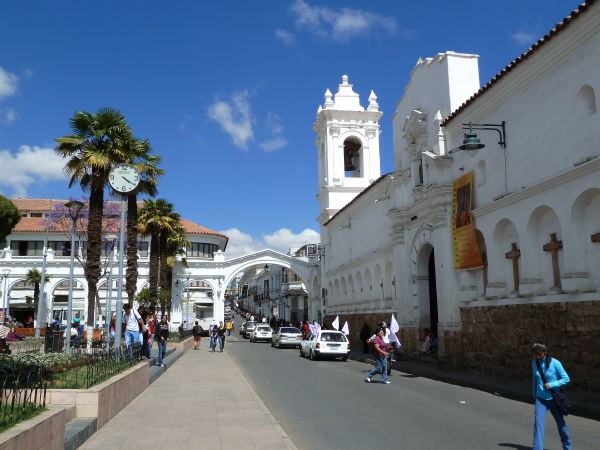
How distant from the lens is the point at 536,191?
15.7 meters

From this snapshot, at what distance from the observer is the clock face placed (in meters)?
16.1

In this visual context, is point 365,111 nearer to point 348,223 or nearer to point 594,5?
point 348,223

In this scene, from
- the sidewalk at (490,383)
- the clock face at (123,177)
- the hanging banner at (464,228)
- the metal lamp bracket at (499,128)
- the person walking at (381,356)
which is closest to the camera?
the sidewalk at (490,383)

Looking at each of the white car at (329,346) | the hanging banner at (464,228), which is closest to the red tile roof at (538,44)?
the hanging banner at (464,228)

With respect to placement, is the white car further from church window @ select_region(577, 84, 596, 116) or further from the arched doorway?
church window @ select_region(577, 84, 596, 116)

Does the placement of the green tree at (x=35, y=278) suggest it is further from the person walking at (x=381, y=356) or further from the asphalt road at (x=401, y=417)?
the person walking at (x=381, y=356)

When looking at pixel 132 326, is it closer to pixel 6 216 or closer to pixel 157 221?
pixel 6 216

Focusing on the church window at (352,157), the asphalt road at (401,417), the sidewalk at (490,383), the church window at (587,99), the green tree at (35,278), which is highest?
the church window at (352,157)

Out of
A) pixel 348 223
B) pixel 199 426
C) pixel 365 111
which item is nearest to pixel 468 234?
pixel 199 426

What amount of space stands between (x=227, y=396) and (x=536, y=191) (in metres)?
9.68

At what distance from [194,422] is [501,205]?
38.2ft

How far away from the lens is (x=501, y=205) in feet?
57.7

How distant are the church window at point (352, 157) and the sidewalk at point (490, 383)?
2290 centimetres

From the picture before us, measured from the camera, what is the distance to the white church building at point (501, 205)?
1393 centimetres
